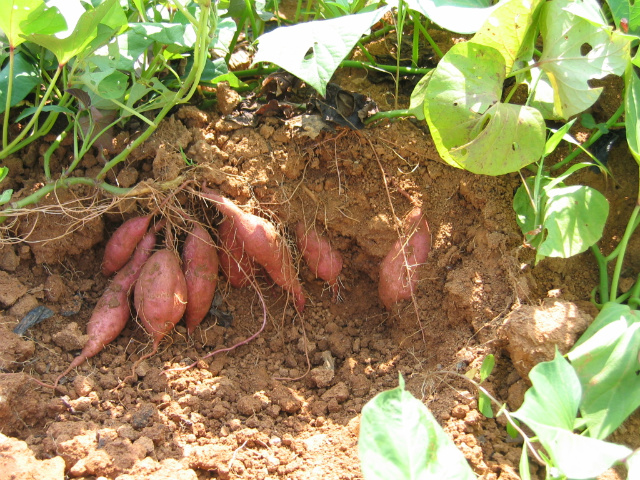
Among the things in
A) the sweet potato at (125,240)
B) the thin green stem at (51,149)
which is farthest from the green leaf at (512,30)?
the thin green stem at (51,149)

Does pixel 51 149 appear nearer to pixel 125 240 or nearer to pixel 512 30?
pixel 125 240

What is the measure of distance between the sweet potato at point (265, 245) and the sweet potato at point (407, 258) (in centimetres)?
27

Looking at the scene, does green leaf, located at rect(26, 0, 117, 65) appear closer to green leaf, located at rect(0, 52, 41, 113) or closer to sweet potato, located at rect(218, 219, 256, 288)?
green leaf, located at rect(0, 52, 41, 113)

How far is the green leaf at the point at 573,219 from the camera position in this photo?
1.18 meters

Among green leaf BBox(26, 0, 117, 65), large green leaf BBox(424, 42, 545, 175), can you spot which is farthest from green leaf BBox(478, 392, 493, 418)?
green leaf BBox(26, 0, 117, 65)

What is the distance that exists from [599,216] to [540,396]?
1.84ft

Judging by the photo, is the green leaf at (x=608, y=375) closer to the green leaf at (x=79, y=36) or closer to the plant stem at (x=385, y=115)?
the plant stem at (x=385, y=115)

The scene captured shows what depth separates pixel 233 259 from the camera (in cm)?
155

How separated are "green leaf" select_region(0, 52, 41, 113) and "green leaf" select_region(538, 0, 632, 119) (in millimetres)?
1332

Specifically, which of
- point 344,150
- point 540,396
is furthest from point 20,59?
point 540,396

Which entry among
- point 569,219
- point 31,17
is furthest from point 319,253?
point 31,17

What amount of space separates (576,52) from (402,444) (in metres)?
0.99

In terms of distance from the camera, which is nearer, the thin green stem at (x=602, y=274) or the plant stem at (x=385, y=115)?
the thin green stem at (x=602, y=274)

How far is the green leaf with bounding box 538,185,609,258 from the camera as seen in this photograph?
1178 mm
